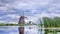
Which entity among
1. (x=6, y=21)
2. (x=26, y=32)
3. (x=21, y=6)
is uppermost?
(x=21, y=6)

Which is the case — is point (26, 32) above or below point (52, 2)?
below

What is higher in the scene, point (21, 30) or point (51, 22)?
point (51, 22)

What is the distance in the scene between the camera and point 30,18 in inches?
75.4

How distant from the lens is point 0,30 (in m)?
1.90

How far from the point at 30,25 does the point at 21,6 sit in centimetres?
31

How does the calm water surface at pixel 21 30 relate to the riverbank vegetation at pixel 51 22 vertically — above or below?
below

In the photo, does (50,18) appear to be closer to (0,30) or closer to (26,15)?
(26,15)

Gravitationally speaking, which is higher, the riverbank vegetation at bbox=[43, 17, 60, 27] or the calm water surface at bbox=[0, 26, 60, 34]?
the riverbank vegetation at bbox=[43, 17, 60, 27]

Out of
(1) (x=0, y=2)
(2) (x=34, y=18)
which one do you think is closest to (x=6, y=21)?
(1) (x=0, y=2)

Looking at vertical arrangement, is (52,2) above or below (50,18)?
above

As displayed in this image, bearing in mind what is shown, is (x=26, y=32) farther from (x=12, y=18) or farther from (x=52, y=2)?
(x=52, y=2)

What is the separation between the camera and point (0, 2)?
192 centimetres

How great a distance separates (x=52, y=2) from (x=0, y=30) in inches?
34.0

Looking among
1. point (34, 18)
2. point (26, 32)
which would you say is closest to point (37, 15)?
point (34, 18)
